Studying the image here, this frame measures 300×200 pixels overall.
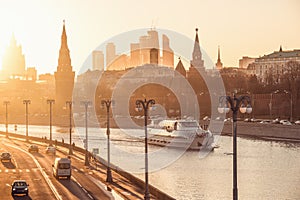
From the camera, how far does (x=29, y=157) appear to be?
2680 inches

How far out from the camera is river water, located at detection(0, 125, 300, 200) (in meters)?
47.1

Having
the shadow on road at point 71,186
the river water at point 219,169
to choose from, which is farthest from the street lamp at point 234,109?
the river water at point 219,169

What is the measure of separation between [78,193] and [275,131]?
64493 mm

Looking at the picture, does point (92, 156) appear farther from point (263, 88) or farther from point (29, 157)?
point (263, 88)

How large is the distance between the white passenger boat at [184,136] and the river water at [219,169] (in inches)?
77.3

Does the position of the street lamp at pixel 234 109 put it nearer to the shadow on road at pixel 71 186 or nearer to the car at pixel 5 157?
the shadow on road at pixel 71 186

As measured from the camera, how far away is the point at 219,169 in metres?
62.1

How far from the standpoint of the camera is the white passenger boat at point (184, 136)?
87.1m

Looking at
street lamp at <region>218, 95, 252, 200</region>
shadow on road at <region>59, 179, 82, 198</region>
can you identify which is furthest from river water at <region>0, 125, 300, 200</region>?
street lamp at <region>218, 95, 252, 200</region>

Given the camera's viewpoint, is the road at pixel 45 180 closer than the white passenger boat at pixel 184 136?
Yes

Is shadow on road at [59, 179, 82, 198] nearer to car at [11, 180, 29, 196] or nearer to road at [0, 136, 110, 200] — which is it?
road at [0, 136, 110, 200]

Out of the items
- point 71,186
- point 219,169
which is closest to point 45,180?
point 71,186

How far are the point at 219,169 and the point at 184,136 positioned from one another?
2842 cm

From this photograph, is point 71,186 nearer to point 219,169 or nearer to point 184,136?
point 219,169
